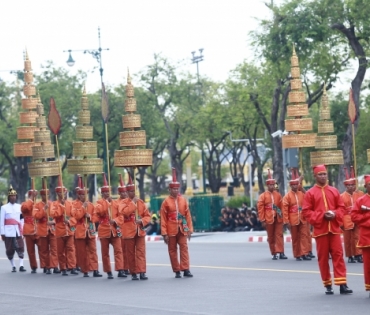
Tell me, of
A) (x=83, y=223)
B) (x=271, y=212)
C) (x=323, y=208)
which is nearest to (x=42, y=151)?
(x=83, y=223)

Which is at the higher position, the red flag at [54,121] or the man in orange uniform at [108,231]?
the red flag at [54,121]

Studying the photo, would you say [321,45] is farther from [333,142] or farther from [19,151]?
[19,151]

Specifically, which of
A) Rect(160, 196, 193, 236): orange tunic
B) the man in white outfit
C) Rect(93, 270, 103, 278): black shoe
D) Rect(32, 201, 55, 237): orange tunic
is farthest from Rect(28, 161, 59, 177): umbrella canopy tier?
Rect(160, 196, 193, 236): orange tunic

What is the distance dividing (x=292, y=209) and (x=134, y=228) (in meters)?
4.53

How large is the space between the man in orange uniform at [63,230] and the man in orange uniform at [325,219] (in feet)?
28.0

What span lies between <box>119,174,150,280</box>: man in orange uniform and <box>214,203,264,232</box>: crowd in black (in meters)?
19.4

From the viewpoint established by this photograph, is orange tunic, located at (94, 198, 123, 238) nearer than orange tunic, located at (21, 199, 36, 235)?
Yes

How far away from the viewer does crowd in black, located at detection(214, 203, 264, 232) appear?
40688mm

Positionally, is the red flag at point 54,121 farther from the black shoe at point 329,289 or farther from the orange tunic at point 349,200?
the black shoe at point 329,289

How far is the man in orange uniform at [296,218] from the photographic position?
23953 millimetres

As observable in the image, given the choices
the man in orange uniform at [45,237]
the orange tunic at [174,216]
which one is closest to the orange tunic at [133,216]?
the orange tunic at [174,216]

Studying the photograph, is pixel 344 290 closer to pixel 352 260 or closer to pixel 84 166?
pixel 352 260

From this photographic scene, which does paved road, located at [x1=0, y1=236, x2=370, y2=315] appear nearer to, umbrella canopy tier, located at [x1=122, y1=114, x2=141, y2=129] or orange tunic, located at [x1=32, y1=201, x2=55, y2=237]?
orange tunic, located at [x1=32, y1=201, x2=55, y2=237]

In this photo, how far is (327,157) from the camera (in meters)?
28.4
